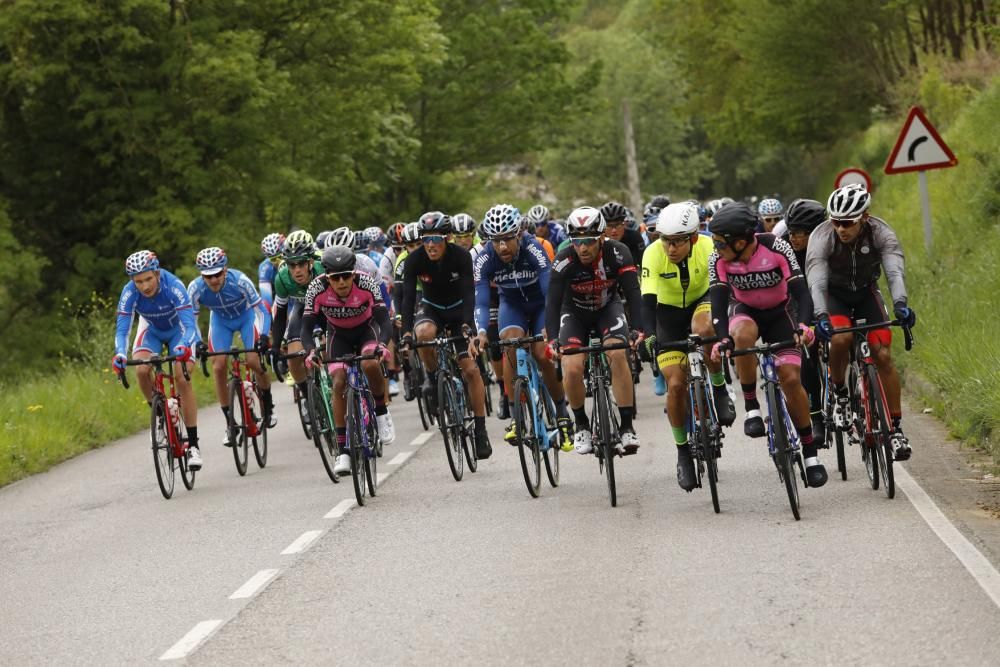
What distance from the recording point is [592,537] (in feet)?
33.2

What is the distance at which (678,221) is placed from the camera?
11.1m

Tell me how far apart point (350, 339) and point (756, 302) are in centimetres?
378

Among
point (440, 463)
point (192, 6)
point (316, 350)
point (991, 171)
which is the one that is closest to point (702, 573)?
point (316, 350)

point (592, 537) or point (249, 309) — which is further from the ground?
point (249, 309)

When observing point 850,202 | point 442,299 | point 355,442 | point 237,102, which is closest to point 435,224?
point 442,299

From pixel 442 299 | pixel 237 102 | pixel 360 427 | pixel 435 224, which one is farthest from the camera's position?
pixel 237 102

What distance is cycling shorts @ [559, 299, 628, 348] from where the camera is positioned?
1191 cm

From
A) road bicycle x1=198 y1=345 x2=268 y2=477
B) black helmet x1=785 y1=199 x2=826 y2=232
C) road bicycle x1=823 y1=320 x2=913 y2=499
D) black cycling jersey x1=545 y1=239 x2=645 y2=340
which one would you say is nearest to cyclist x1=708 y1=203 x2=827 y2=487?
road bicycle x1=823 y1=320 x2=913 y2=499

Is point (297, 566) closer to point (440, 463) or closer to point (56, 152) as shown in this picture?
point (440, 463)

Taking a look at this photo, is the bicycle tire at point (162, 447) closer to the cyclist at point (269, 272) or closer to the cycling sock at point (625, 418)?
the cyclist at point (269, 272)

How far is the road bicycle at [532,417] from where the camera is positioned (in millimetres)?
11859

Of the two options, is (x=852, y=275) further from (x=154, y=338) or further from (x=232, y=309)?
(x=232, y=309)

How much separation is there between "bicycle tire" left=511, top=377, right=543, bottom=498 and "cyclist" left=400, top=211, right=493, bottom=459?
79 cm

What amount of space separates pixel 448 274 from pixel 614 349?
3431 millimetres
